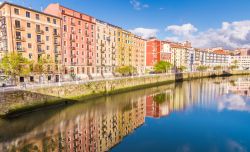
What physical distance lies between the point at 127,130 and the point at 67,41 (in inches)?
1613

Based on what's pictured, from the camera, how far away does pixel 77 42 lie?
57969 millimetres

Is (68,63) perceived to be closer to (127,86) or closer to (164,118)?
(127,86)

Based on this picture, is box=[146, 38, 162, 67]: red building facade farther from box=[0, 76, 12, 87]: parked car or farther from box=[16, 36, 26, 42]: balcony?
box=[0, 76, 12, 87]: parked car

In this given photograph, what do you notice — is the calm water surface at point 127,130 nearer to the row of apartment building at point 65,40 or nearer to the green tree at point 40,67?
the green tree at point 40,67

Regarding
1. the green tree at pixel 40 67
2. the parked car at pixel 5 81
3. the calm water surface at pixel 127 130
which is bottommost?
the calm water surface at pixel 127 130

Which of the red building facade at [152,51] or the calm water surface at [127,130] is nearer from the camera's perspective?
the calm water surface at [127,130]

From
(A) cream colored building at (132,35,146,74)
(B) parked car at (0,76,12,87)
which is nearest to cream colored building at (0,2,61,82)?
(B) parked car at (0,76,12,87)

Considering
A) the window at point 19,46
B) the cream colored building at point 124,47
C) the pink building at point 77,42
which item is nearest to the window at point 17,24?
the window at point 19,46


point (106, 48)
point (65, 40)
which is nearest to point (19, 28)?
point (65, 40)

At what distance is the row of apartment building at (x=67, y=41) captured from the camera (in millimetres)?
42094

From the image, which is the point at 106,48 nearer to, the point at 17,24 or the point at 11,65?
the point at 17,24

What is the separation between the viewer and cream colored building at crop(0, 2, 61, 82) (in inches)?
1614

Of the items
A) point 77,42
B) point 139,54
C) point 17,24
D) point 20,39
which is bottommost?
point 20,39

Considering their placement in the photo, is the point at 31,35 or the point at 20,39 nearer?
the point at 20,39
